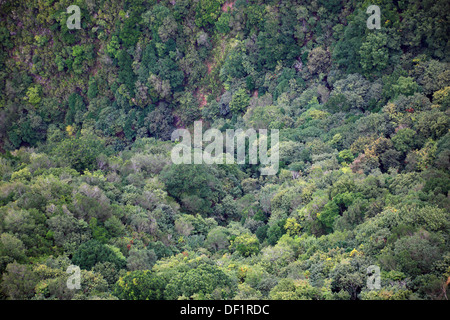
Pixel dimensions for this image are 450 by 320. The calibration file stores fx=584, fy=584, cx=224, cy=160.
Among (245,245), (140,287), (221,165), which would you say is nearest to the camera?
(140,287)

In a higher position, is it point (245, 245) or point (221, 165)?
point (221, 165)

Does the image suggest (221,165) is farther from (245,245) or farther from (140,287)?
(140,287)

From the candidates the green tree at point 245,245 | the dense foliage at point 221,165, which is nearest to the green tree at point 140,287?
the dense foliage at point 221,165

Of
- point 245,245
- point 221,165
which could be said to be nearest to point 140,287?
point 245,245

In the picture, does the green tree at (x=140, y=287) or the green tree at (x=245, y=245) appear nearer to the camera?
the green tree at (x=140, y=287)

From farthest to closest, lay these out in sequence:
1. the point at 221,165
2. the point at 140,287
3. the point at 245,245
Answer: the point at 221,165 → the point at 245,245 → the point at 140,287

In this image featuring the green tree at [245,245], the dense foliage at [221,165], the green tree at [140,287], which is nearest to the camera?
the green tree at [140,287]

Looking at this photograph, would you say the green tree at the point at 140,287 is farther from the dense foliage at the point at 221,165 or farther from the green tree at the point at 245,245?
the green tree at the point at 245,245

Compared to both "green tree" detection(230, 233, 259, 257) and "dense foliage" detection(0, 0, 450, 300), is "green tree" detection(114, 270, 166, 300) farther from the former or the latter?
"green tree" detection(230, 233, 259, 257)

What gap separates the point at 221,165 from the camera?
60000 millimetres

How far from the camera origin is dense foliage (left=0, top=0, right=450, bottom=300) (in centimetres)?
3494

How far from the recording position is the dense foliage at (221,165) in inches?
1375

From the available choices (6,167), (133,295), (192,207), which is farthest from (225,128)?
(133,295)
